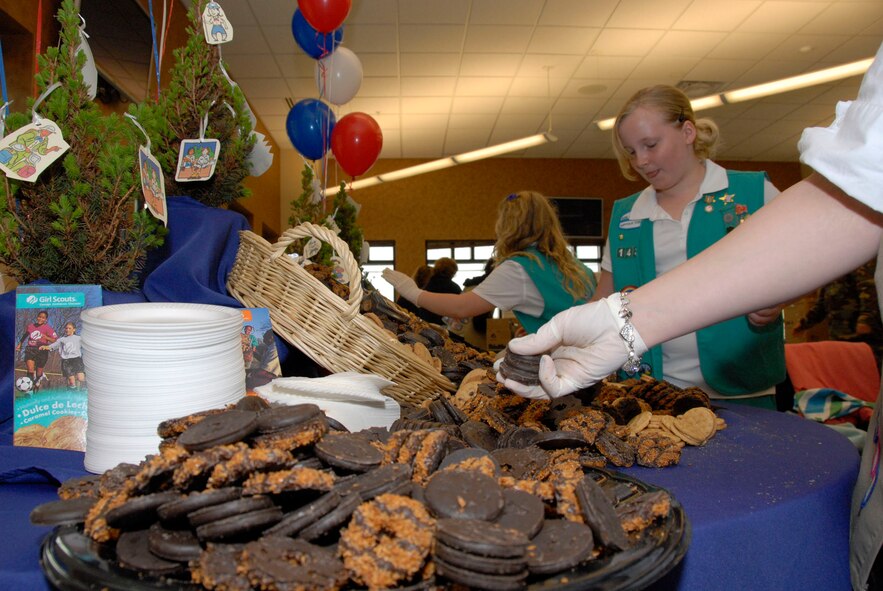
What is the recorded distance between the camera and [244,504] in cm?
62

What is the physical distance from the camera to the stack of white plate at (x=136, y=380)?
3.17 ft

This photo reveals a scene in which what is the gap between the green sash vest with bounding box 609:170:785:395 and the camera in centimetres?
206

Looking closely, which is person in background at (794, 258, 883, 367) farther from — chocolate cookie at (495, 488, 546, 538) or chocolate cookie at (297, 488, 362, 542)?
chocolate cookie at (297, 488, 362, 542)

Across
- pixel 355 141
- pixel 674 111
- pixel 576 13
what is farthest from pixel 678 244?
pixel 576 13

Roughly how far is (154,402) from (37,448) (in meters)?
0.27

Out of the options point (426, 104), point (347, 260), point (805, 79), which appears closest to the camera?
point (347, 260)

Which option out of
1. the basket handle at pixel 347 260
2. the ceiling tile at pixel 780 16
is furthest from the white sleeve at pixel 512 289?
the ceiling tile at pixel 780 16

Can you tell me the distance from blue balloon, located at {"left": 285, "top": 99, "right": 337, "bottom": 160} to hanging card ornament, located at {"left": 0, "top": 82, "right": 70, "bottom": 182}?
2.99 meters

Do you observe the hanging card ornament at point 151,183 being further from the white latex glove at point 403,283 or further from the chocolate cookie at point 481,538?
the white latex glove at point 403,283

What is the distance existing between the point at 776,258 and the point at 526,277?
196 cm

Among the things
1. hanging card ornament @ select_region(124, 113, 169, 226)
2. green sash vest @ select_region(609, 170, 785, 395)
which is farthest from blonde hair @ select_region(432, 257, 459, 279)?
hanging card ornament @ select_region(124, 113, 169, 226)

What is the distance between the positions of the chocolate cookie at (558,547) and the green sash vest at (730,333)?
152 cm

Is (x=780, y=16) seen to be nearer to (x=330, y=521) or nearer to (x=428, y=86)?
(x=428, y=86)

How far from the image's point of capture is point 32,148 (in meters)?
1.19
